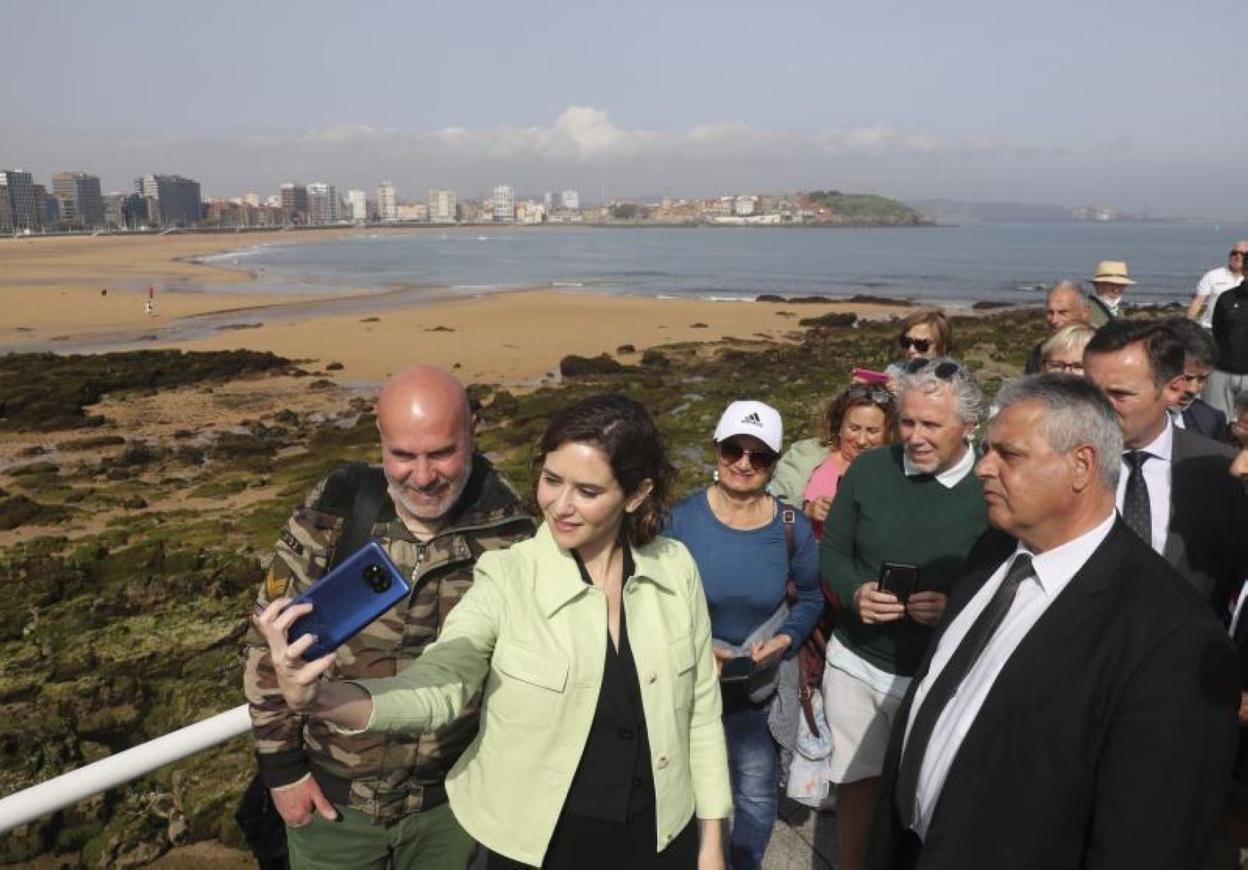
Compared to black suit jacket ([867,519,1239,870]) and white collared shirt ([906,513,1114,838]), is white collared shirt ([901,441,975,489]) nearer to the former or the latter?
white collared shirt ([906,513,1114,838])

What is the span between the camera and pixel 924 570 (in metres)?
3.18

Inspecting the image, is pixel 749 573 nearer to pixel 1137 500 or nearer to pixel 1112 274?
pixel 1137 500

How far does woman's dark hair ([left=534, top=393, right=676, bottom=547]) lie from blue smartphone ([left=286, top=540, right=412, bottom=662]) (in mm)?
721

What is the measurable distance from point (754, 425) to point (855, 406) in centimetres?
120

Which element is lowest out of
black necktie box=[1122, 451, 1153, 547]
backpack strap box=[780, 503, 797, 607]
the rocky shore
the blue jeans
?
the rocky shore

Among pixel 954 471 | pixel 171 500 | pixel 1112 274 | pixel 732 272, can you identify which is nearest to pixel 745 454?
pixel 954 471

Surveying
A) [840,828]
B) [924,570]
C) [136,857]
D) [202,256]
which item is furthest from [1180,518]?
[202,256]

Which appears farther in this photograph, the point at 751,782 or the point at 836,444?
the point at 836,444

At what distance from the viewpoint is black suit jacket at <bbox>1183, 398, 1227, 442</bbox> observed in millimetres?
4480

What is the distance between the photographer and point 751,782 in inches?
131

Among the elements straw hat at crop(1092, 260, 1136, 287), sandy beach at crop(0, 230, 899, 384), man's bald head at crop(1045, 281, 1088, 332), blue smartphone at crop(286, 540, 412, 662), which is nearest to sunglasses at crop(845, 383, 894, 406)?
man's bald head at crop(1045, 281, 1088, 332)

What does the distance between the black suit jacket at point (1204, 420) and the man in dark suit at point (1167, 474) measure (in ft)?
4.38

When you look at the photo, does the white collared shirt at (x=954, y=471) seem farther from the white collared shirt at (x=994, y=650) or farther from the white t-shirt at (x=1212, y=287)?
the white t-shirt at (x=1212, y=287)

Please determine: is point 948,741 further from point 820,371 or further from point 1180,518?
point 820,371
